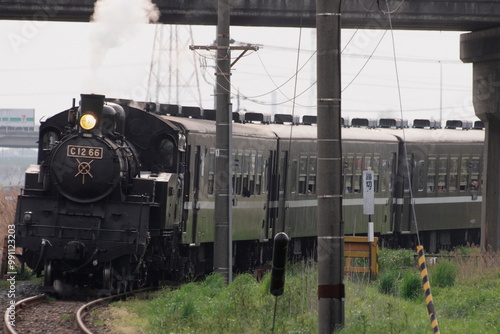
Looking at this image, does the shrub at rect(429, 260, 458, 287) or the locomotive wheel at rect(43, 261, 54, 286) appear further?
the shrub at rect(429, 260, 458, 287)

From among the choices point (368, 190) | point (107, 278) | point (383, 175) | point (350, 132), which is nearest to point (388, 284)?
point (368, 190)

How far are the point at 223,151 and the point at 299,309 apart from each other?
560 cm

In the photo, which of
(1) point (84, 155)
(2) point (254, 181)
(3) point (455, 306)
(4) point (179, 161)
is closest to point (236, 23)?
(2) point (254, 181)

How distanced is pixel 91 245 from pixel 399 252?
10481mm

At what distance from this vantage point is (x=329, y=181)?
12555mm

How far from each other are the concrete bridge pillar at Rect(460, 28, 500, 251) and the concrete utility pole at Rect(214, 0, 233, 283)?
9.02 metres

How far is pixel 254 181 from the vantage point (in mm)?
25297

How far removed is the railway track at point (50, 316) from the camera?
48.5 ft

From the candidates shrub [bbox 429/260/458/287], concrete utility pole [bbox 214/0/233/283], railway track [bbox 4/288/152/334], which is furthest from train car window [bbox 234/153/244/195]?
railway track [bbox 4/288/152/334]

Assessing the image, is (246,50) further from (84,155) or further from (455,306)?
(455,306)

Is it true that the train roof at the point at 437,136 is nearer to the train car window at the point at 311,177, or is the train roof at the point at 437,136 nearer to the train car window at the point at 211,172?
the train car window at the point at 311,177

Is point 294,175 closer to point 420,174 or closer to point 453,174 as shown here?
Answer: point 420,174

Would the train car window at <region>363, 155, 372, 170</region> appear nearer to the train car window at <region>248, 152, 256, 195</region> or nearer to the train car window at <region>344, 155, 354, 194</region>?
the train car window at <region>344, 155, 354, 194</region>

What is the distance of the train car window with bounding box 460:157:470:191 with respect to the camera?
3309cm
